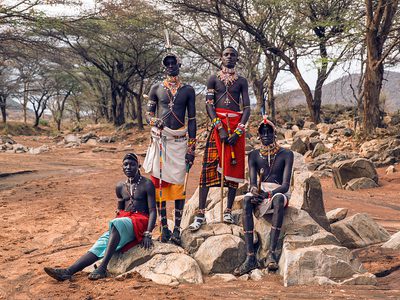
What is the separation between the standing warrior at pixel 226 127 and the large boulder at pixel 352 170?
21.9 feet

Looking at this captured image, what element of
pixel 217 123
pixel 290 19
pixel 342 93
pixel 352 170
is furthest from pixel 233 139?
pixel 290 19

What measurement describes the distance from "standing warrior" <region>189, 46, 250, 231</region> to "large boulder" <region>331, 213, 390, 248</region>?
1.48m

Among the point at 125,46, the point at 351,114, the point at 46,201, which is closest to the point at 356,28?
the point at 351,114

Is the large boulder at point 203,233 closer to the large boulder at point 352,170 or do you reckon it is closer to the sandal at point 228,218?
the sandal at point 228,218

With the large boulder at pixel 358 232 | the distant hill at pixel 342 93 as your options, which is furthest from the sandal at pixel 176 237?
the distant hill at pixel 342 93

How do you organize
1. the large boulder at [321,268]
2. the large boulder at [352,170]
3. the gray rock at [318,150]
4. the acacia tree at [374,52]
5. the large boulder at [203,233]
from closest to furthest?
1. the large boulder at [321,268]
2. the large boulder at [203,233]
3. the large boulder at [352,170]
4. the acacia tree at [374,52]
5. the gray rock at [318,150]

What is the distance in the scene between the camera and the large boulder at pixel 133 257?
4478 mm

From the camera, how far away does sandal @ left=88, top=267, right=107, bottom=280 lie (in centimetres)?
424

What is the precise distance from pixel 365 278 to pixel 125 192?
8.61 feet

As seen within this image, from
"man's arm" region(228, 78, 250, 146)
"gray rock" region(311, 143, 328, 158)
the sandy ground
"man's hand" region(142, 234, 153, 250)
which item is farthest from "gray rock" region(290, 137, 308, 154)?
"man's hand" region(142, 234, 153, 250)

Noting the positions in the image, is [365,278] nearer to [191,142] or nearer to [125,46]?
[191,142]

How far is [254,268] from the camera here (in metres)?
4.39

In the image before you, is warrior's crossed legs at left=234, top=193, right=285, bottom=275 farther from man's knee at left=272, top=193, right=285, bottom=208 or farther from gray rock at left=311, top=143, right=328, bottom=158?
gray rock at left=311, top=143, right=328, bottom=158

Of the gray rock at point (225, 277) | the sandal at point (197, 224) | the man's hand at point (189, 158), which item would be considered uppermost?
the man's hand at point (189, 158)
